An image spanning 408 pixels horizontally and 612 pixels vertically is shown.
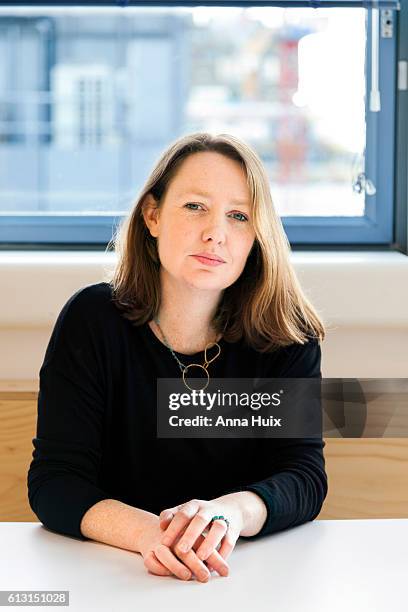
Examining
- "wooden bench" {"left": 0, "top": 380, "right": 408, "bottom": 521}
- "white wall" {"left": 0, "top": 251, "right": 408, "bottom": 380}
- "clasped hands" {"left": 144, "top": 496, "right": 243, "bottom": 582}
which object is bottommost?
"wooden bench" {"left": 0, "top": 380, "right": 408, "bottom": 521}

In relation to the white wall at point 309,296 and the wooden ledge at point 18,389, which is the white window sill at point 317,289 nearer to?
the white wall at point 309,296

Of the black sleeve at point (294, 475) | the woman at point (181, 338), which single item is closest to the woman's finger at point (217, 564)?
the black sleeve at point (294, 475)

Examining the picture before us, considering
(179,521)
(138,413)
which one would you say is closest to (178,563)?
(179,521)

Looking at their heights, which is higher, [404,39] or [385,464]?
[404,39]

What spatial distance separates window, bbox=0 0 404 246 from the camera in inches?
94.0

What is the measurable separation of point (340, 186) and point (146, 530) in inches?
56.1

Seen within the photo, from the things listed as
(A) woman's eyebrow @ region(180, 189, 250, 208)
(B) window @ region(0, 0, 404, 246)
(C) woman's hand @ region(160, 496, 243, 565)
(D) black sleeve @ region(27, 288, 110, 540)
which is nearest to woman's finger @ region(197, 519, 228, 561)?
(C) woman's hand @ region(160, 496, 243, 565)

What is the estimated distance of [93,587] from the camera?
3.54 ft

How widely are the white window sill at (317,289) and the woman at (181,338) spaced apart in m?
0.43

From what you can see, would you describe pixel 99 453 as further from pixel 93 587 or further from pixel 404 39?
Answer: pixel 404 39

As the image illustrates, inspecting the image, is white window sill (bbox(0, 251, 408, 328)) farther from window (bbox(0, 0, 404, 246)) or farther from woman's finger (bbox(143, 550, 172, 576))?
woman's finger (bbox(143, 550, 172, 576))

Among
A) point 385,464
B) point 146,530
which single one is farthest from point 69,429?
point 385,464

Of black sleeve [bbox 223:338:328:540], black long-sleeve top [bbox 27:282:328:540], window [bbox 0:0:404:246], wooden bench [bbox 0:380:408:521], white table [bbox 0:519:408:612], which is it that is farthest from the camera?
window [bbox 0:0:404:246]

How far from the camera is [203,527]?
1.22 m
